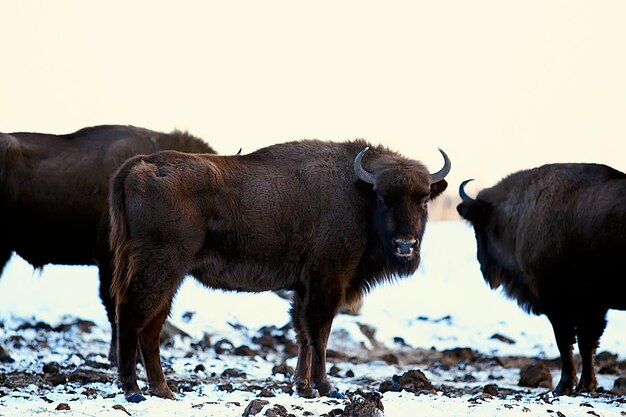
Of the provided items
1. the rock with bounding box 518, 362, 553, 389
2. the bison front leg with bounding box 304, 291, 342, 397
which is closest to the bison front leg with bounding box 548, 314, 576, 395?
the rock with bounding box 518, 362, 553, 389

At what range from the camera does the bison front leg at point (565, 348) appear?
31.3 feet

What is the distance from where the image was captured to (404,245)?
26.0ft

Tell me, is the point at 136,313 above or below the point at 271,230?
below

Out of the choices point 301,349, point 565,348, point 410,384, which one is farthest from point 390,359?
point 301,349

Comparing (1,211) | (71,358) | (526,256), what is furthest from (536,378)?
(1,211)

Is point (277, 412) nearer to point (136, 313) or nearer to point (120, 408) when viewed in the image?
point (120, 408)

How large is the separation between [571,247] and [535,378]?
1.54m

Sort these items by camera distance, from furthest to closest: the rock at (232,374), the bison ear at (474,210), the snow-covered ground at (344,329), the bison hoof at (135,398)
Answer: the bison ear at (474,210)
the rock at (232,374)
the bison hoof at (135,398)
the snow-covered ground at (344,329)

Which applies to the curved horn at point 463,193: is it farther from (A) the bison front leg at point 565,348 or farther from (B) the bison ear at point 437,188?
(B) the bison ear at point 437,188

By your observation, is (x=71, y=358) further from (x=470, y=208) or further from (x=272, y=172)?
(x=470, y=208)

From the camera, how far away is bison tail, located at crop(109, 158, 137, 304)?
7.54 meters

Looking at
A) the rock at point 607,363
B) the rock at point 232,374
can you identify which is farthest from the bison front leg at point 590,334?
the rock at point 232,374

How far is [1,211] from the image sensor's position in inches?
424

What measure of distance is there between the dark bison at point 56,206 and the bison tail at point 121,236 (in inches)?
119
